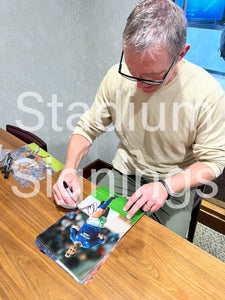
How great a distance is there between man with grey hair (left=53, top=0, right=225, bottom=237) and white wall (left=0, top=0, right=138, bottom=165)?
0.65 m

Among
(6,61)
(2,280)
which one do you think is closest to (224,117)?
(2,280)

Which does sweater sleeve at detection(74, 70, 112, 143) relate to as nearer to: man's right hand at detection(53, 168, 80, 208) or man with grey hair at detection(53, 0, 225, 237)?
man with grey hair at detection(53, 0, 225, 237)

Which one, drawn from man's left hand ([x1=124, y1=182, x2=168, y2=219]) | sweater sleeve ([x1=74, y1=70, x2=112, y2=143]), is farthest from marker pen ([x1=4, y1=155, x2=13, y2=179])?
man's left hand ([x1=124, y1=182, x2=168, y2=219])

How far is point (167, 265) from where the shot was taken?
617 mm

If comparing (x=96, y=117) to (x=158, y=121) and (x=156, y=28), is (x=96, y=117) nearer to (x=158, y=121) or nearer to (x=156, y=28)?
(x=158, y=121)

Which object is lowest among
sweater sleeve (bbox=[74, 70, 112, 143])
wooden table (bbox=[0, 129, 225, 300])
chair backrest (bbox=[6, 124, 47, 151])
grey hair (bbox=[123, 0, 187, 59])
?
wooden table (bbox=[0, 129, 225, 300])

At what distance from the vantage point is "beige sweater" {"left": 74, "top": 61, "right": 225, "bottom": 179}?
865 mm

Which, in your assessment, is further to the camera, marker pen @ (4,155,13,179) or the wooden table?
marker pen @ (4,155,13,179)

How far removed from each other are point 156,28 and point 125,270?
66 cm

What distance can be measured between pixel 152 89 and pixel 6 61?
0.96 meters

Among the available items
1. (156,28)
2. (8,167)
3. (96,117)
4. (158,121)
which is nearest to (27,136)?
(8,167)

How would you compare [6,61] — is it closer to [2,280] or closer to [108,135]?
[108,135]

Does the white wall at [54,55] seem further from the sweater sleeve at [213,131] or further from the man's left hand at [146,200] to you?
the man's left hand at [146,200]

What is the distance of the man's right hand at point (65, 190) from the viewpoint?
78 centimetres
